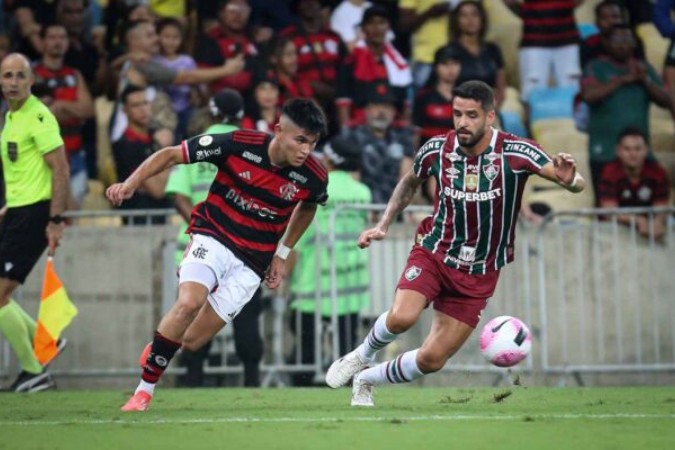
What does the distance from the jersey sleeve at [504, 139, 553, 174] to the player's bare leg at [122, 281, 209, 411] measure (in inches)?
89.7

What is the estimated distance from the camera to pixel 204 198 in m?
14.8

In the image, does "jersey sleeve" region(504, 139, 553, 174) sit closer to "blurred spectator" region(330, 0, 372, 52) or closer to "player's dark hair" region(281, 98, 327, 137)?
"player's dark hair" region(281, 98, 327, 137)

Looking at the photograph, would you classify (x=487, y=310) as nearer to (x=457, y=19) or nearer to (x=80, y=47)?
(x=457, y=19)

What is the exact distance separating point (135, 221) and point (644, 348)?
16.9 feet

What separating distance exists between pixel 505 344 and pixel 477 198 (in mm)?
1020

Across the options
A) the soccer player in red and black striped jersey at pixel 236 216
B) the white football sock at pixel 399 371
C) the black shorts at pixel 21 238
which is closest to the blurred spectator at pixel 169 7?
the black shorts at pixel 21 238

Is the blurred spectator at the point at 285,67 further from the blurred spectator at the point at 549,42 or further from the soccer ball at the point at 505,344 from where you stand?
the soccer ball at the point at 505,344

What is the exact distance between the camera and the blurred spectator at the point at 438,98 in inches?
701

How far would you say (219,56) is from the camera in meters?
18.0

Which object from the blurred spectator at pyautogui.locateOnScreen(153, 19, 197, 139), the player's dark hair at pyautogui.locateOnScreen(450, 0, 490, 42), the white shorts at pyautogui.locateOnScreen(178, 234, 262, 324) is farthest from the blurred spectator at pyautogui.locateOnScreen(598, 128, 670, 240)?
the white shorts at pyautogui.locateOnScreen(178, 234, 262, 324)

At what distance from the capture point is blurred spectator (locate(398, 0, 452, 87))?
1883cm

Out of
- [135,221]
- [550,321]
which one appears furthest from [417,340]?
[135,221]

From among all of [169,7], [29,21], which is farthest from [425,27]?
[29,21]

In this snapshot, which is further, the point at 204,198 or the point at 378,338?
the point at 204,198
